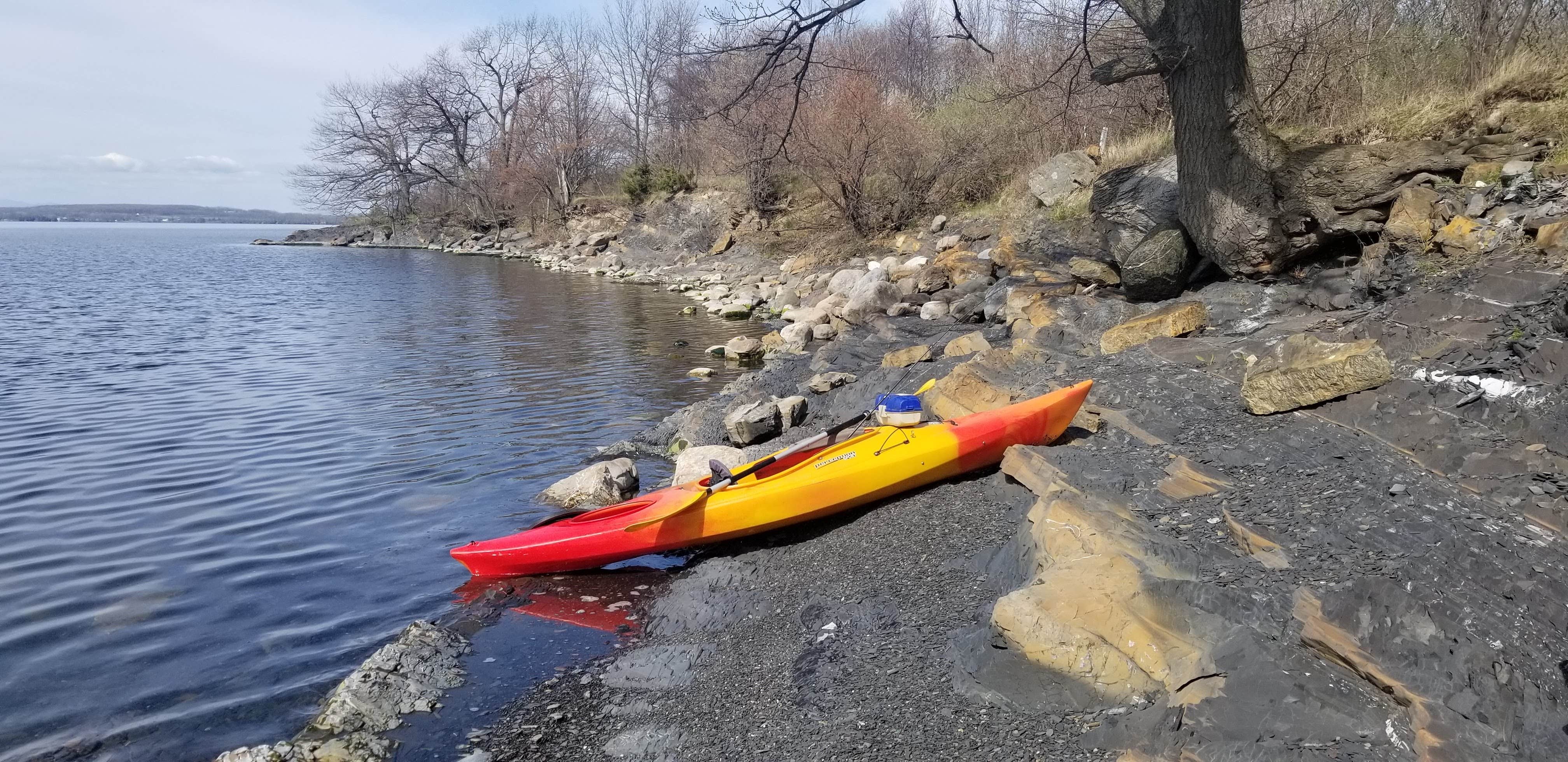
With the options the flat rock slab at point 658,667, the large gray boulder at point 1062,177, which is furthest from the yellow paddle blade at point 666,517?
the large gray boulder at point 1062,177

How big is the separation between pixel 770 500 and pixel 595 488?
1.98m

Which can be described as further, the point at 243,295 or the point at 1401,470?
the point at 243,295

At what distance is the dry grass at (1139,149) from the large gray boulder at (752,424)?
6084mm

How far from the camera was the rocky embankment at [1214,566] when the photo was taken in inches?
114

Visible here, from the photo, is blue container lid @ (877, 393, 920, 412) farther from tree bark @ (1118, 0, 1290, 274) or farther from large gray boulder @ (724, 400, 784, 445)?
tree bark @ (1118, 0, 1290, 274)

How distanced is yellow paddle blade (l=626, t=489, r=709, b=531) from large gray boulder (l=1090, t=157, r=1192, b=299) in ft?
17.1

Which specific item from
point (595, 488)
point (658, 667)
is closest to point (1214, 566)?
point (658, 667)

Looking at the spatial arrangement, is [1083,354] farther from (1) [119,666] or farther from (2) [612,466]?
(1) [119,666]

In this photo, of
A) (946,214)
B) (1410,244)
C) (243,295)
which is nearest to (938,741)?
(1410,244)

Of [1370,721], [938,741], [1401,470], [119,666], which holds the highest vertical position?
[1401,470]

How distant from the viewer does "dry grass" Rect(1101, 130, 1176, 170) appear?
12008 millimetres

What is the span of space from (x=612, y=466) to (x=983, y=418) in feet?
10.1

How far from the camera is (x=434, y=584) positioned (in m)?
5.75

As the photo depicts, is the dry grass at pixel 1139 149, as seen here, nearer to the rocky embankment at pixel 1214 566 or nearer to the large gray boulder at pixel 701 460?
the rocky embankment at pixel 1214 566
